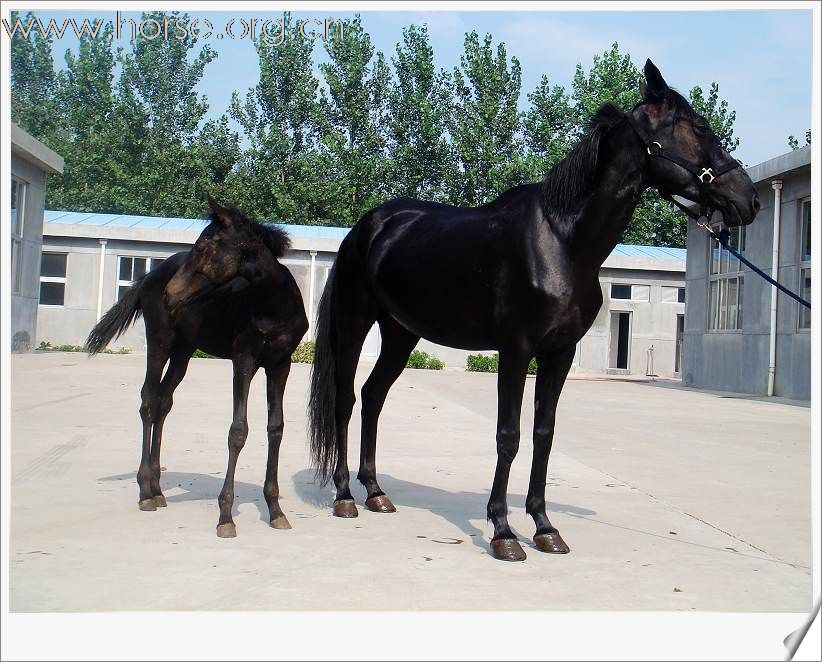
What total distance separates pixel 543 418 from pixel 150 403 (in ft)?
8.12

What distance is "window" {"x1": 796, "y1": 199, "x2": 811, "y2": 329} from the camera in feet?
54.7

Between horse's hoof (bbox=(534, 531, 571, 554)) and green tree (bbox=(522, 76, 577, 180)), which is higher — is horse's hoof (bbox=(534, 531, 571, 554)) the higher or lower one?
the lower one

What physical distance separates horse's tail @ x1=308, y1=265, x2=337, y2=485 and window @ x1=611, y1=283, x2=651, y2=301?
83.5ft

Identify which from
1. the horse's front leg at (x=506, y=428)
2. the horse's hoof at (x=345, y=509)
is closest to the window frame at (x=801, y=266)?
the horse's hoof at (x=345, y=509)

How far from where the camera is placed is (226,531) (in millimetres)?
4336

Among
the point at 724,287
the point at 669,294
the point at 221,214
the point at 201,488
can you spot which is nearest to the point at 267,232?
the point at 221,214

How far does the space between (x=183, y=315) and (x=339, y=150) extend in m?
30.0

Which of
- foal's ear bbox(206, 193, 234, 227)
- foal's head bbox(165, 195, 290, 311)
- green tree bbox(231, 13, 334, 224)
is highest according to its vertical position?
green tree bbox(231, 13, 334, 224)

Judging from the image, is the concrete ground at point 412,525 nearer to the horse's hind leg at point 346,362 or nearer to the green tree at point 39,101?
the horse's hind leg at point 346,362

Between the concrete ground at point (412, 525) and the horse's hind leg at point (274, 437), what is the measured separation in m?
0.12

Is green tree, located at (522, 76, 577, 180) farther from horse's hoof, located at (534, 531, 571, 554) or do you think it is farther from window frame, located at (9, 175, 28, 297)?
horse's hoof, located at (534, 531, 571, 554)

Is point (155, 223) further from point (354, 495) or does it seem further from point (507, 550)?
point (507, 550)

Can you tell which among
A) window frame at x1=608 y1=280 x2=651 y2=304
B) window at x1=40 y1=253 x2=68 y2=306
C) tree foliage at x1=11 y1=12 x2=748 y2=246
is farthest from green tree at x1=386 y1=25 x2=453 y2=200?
window at x1=40 y1=253 x2=68 y2=306

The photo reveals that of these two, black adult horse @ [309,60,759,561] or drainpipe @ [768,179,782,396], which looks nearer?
black adult horse @ [309,60,759,561]
